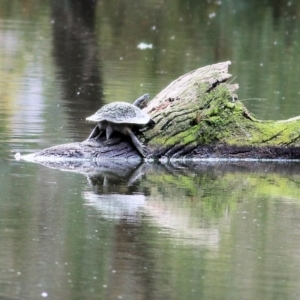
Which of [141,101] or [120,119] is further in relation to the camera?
[141,101]

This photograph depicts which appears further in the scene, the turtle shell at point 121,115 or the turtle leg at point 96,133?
the turtle leg at point 96,133

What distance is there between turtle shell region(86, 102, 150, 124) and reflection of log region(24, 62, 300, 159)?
324 mm

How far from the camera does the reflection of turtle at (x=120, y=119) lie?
11.7 meters

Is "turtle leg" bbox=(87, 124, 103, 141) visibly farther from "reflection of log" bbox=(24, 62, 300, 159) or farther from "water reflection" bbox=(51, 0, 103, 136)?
"water reflection" bbox=(51, 0, 103, 136)

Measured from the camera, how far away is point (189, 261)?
24.4ft

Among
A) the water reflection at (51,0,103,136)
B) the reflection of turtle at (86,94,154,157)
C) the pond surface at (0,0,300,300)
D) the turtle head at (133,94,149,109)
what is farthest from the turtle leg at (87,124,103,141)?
the water reflection at (51,0,103,136)

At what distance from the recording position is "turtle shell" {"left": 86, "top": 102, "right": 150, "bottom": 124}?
11727mm

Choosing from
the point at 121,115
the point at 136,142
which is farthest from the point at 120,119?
the point at 136,142

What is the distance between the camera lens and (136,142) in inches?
472

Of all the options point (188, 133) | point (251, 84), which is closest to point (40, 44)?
point (251, 84)

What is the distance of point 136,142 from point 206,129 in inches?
35.3

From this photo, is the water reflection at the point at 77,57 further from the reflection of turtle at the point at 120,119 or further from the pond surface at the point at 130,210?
Result: the reflection of turtle at the point at 120,119

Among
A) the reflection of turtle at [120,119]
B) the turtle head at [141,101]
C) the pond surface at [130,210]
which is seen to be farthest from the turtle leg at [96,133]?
the turtle head at [141,101]

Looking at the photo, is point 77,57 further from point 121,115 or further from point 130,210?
point 130,210
